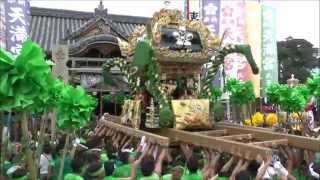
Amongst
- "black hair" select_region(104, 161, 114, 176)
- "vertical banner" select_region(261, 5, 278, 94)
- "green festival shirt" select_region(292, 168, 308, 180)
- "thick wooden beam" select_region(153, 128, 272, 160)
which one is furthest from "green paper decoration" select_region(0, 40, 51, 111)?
"vertical banner" select_region(261, 5, 278, 94)

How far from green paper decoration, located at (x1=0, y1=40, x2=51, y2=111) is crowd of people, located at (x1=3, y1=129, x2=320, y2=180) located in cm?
102

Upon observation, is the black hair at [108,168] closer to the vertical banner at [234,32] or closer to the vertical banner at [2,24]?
the vertical banner at [2,24]

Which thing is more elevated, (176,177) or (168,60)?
(168,60)

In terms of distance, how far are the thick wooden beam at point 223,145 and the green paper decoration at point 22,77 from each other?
2244 millimetres

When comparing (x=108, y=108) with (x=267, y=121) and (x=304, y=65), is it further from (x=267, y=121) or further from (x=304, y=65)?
(x=304, y=65)

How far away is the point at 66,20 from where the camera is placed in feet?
58.3

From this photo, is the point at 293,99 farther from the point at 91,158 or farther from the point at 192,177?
the point at 91,158

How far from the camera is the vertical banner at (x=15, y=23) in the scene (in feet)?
35.6

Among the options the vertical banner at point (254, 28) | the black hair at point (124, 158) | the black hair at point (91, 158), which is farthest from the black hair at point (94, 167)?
the vertical banner at point (254, 28)

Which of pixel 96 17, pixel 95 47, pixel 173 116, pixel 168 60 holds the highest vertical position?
pixel 96 17

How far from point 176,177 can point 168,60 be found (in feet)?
9.31

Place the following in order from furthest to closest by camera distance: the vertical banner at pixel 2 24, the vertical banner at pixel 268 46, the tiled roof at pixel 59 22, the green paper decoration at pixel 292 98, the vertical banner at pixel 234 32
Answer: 1. the tiled roof at pixel 59 22
2. the vertical banner at pixel 268 46
3. the vertical banner at pixel 234 32
4. the vertical banner at pixel 2 24
5. the green paper decoration at pixel 292 98

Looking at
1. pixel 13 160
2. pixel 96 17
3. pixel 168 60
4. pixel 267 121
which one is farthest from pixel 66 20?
pixel 13 160

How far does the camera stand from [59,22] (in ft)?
57.7
